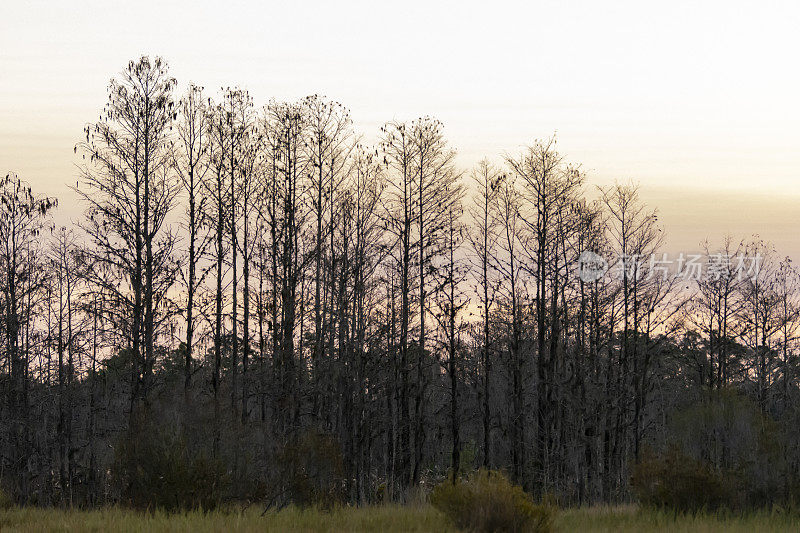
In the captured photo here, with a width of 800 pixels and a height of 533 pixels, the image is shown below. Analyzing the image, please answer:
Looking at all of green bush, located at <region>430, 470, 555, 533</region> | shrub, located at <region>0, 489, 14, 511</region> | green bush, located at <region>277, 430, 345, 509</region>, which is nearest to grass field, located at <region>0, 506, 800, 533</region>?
green bush, located at <region>430, 470, 555, 533</region>

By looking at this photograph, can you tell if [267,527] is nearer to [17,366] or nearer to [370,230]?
[370,230]

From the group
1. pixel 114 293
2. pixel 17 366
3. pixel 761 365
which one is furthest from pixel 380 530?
pixel 761 365

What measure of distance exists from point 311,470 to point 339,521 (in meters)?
2.49

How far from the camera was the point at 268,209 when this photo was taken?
28.5m

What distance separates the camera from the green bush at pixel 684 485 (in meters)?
16.7

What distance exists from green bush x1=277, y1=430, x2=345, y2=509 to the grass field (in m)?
0.55

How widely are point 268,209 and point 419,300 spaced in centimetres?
775

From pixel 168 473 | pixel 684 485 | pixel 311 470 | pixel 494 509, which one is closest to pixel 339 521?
pixel 311 470

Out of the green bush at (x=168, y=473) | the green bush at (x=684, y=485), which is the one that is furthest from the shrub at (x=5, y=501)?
the green bush at (x=684, y=485)

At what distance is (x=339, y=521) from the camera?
14.0 meters

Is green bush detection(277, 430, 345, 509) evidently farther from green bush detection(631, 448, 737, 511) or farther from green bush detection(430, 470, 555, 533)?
green bush detection(631, 448, 737, 511)

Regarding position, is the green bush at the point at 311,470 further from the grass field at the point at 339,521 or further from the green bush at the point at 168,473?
the green bush at the point at 168,473

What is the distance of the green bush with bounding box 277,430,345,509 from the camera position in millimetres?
16062

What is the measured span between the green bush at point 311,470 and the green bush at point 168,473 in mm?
1538
